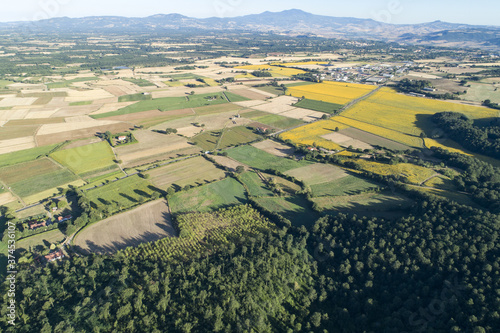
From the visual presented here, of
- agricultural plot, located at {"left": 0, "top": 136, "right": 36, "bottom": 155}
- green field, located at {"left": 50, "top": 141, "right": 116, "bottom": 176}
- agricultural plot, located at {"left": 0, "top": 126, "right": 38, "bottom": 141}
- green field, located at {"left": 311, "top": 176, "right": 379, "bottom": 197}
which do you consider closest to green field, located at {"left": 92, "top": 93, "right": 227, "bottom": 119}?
agricultural plot, located at {"left": 0, "top": 126, "right": 38, "bottom": 141}

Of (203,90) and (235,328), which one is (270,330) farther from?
(203,90)

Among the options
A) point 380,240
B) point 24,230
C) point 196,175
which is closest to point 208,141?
point 196,175

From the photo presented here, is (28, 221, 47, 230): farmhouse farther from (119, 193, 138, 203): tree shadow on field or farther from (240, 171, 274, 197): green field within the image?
(240, 171, 274, 197): green field

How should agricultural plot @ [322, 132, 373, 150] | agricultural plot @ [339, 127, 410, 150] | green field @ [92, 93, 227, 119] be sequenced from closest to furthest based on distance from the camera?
agricultural plot @ [322, 132, 373, 150]
agricultural plot @ [339, 127, 410, 150]
green field @ [92, 93, 227, 119]

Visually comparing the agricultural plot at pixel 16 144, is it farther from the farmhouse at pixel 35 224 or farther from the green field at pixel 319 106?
the green field at pixel 319 106

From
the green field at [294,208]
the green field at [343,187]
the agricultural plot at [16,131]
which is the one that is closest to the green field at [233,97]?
the agricultural plot at [16,131]

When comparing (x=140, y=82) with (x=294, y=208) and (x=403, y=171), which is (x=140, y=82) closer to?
(x=294, y=208)
